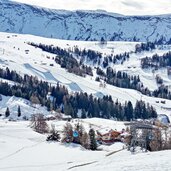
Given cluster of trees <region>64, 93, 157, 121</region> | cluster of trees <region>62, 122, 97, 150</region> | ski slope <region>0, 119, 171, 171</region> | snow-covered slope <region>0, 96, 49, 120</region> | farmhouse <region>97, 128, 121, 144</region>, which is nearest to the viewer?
ski slope <region>0, 119, 171, 171</region>

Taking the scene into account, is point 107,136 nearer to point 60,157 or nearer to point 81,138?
point 81,138

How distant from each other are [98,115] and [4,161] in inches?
5315

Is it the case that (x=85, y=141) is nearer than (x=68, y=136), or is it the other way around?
(x=85, y=141)

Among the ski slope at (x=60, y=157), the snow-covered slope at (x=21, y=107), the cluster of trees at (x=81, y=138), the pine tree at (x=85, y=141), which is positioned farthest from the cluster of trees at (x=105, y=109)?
the pine tree at (x=85, y=141)

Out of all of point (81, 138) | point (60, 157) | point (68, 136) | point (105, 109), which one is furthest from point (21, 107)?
point (60, 157)

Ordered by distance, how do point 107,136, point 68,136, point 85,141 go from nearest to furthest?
point 85,141 < point 68,136 < point 107,136

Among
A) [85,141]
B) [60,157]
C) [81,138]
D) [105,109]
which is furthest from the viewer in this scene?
[105,109]

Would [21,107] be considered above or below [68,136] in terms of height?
below

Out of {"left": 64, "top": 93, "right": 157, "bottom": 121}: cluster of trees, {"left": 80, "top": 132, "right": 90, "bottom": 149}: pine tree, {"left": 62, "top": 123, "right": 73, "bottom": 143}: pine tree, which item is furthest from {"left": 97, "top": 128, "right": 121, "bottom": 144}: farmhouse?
{"left": 64, "top": 93, "right": 157, "bottom": 121}: cluster of trees

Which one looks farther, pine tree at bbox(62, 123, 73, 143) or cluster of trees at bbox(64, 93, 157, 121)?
cluster of trees at bbox(64, 93, 157, 121)

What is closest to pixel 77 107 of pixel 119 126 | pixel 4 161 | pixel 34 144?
pixel 119 126

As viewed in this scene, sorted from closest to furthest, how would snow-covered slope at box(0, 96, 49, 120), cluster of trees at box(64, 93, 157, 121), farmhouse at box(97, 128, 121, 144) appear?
farmhouse at box(97, 128, 121, 144) < snow-covered slope at box(0, 96, 49, 120) < cluster of trees at box(64, 93, 157, 121)

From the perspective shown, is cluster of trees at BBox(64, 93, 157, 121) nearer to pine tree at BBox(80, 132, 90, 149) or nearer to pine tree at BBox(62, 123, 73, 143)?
pine tree at BBox(62, 123, 73, 143)

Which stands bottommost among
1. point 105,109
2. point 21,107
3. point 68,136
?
point 105,109
